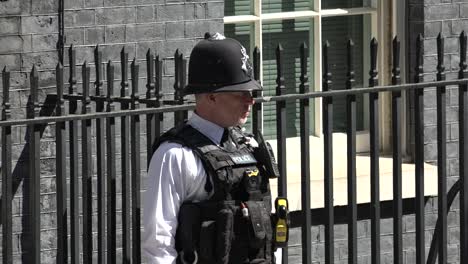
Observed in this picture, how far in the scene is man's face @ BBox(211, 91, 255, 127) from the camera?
5.27 m

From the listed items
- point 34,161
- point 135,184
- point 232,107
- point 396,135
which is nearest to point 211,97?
point 232,107

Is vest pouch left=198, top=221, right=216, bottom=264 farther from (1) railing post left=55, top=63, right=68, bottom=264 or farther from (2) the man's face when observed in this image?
(1) railing post left=55, top=63, right=68, bottom=264

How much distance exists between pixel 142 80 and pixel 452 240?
7.93 feet

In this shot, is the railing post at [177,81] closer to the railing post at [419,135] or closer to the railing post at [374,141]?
the railing post at [374,141]

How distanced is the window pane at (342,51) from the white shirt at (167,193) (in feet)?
12.2

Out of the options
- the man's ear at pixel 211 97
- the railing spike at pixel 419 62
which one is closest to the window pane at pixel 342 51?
the railing spike at pixel 419 62

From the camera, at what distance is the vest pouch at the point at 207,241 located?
5.18 metres

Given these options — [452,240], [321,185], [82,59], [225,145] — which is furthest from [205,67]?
[452,240]

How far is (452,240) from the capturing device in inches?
356

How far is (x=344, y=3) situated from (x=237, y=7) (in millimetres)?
773

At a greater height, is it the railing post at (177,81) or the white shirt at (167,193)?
the railing post at (177,81)

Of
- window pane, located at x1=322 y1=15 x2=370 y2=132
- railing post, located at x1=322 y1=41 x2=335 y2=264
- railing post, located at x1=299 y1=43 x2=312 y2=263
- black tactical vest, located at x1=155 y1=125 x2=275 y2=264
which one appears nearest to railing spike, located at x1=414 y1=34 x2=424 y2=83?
railing post, located at x1=322 y1=41 x2=335 y2=264

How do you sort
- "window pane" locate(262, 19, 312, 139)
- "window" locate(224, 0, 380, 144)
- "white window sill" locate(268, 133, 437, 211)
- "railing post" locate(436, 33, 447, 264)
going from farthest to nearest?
"window pane" locate(262, 19, 312, 139) < "window" locate(224, 0, 380, 144) < "white window sill" locate(268, 133, 437, 211) < "railing post" locate(436, 33, 447, 264)

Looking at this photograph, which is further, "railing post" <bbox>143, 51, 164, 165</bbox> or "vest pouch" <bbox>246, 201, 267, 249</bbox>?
"railing post" <bbox>143, 51, 164, 165</bbox>
